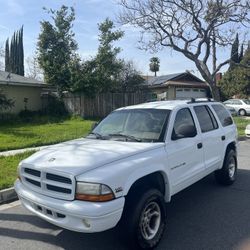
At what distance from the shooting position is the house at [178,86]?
3500 cm

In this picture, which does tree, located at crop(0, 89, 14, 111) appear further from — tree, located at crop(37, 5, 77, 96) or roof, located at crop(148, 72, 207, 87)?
roof, located at crop(148, 72, 207, 87)

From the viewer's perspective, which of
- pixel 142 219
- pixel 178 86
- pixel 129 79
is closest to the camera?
pixel 142 219

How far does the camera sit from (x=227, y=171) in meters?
6.90

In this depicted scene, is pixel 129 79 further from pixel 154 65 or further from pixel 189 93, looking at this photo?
pixel 154 65

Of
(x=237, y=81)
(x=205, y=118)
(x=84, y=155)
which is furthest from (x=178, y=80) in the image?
(x=84, y=155)

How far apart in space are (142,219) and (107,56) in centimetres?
2227

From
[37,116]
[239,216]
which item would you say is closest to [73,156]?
[239,216]

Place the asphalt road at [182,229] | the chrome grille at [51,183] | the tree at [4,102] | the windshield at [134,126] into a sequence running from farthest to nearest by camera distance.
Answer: the tree at [4,102], the windshield at [134,126], the asphalt road at [182,229], the chrome grille at [51,183]

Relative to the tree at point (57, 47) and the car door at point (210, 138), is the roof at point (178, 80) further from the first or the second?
the car door at point (210, 138)

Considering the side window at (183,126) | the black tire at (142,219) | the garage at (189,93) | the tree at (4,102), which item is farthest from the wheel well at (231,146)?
the garage at (189,93)

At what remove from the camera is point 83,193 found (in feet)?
12.5

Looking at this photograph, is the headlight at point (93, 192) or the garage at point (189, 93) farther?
the garage at point (189, 93)

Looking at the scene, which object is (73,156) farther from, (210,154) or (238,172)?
(238,172)

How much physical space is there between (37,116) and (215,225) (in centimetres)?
1949
